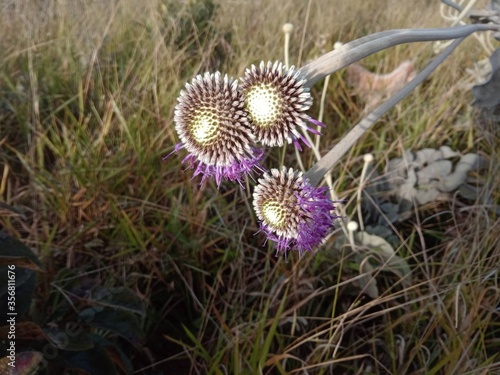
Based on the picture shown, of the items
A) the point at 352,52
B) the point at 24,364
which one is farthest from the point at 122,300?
the point at 352,52

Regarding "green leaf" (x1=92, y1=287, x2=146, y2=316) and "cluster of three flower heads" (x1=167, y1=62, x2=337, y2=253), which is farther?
"green leaf" (x1=92, y1=287, x2=146, y2=316)

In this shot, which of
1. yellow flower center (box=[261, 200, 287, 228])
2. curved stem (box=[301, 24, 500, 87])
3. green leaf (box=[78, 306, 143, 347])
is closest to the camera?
curved stem (box=[301, 24, 500, 87])

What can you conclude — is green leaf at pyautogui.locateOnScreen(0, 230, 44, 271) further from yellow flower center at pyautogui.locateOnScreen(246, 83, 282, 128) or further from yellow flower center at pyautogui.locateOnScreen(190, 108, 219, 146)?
yellow flower center at pyautogui.locateOnScreen(246, 83, 282, 128)

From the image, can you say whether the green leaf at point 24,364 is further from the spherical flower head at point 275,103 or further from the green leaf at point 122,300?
the spherical flower head at point 275,103

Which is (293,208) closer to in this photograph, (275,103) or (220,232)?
(275,103)

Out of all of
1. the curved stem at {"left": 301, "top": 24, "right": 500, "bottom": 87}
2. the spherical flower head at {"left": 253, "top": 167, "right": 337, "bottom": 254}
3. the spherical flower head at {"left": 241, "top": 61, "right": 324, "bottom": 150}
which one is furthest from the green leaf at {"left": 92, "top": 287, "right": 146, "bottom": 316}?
the curved stem at {"left": 301, "top": 24, "right": 500, "bottom": 87}

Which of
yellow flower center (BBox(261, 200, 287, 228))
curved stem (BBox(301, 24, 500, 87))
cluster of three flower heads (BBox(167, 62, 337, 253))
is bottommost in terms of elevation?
yellow flower center (BBox(261, 200, 287, 228))

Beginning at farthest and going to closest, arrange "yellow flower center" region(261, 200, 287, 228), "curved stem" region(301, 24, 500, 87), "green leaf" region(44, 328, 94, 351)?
1. "green leaf" region(44, 328, 94, 351)
2. "yellow flower center" region(261, 200, 287, 228)
3. "curved stem" region(301, 24, 500, 87)

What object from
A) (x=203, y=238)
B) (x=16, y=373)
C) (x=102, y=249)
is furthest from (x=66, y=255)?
(x=16, y=373)
